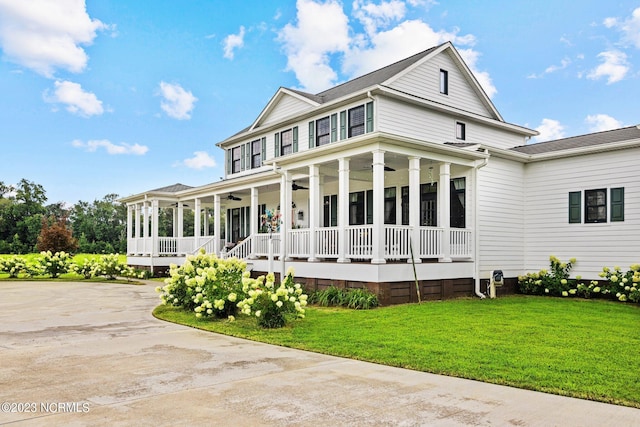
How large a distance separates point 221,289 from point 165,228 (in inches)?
1564

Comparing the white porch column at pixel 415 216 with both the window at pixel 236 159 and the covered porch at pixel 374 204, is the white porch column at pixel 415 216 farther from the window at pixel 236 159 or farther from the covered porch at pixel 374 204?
the window at pixel 236 159

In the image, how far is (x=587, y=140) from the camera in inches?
621

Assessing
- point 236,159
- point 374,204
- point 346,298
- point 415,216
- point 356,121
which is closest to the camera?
point 346,298

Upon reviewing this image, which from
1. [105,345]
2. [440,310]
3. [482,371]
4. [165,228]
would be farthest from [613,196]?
[165,228]

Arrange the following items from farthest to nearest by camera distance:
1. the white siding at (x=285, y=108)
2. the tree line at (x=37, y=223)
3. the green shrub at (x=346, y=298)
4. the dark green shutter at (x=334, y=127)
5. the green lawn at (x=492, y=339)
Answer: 1. the tree line at (x=37, y=223)
2. the white siding at (x=285, y=108)
3. the dark green shutter at (x=334, y=127)
4. the green shrub at (x=346, y=298)
5. the green lawn at (x=492, y=339)

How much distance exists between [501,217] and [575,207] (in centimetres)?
210

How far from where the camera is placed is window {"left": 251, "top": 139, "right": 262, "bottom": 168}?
72.2 ft

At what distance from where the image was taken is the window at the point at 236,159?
23.4 m

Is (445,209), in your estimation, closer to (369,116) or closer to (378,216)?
(378,216)

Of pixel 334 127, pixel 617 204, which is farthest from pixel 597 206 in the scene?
pixel 334 127

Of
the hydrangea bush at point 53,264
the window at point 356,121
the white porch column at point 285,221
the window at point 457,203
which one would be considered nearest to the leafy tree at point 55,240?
the hydrangea bush at point 53,264

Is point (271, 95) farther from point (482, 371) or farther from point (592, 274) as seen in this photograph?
point (482, 371)

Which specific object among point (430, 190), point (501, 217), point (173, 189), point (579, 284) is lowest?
point (579, 284)

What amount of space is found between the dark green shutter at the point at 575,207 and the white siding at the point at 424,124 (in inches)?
177
